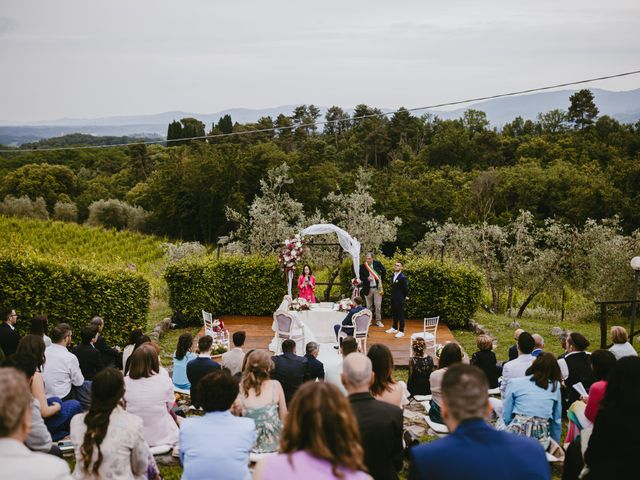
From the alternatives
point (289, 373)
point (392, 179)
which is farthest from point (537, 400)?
point (392, 179)

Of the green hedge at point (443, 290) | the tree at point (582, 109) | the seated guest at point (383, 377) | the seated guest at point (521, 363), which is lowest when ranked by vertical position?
the green hedge at point (443, 290)

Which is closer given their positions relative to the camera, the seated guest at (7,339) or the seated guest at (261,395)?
the seated guest at (261,395)

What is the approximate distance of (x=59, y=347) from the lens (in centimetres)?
646

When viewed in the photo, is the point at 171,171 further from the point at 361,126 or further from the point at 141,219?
the point at 361,126

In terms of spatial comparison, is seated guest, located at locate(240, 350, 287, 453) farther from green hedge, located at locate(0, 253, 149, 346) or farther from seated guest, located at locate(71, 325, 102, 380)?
green hedge, located at locate(0, 253, 149, 346)

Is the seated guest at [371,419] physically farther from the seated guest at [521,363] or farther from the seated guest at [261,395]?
the seated guest at [521,363]

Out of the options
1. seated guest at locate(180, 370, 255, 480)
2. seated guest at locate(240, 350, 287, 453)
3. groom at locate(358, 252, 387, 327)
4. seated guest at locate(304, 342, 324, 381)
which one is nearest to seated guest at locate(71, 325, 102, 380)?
seated guest at locate(304, 342, 324, 381)

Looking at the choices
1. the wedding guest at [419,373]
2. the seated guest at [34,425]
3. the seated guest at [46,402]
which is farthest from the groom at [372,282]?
the seated guest at [34,425]

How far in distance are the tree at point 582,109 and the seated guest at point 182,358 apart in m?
62.7

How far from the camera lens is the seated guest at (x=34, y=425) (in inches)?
187

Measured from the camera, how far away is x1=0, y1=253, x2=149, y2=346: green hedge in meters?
10.4

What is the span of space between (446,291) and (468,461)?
11699 millimetres

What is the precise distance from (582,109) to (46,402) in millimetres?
67097

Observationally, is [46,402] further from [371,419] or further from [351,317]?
[351,317]
